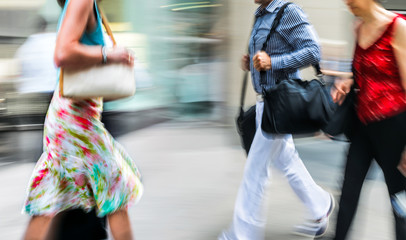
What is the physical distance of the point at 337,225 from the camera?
3.22 metres

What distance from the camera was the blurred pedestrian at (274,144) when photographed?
3238 mm

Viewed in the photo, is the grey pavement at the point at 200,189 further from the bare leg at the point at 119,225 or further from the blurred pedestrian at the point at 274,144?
the bare leg at the point at 119,225

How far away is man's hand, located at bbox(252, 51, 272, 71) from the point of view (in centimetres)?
320

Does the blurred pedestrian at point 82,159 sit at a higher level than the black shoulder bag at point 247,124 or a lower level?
higher

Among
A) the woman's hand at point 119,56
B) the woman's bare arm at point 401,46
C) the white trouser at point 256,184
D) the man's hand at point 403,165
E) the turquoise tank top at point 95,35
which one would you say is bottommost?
the white trouser at point 256,184

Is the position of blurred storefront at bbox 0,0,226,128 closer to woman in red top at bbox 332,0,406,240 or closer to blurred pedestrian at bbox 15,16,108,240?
blurred pedestrian at bbox 15,16,108,240

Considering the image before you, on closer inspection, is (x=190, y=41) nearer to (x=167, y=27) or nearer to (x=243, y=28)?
(x=167, y=27)

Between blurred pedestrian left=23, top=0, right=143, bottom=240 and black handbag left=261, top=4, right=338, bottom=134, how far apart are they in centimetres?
93

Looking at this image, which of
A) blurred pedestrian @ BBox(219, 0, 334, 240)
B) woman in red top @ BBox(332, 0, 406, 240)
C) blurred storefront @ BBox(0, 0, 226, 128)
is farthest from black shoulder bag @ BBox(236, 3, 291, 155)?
blurred storefront @ BBox(0, 0, 226, 128)

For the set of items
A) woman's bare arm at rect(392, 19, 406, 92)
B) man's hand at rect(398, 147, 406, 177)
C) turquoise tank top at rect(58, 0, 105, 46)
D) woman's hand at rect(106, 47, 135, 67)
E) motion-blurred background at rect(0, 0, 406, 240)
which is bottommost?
motion-blurred background at rect(0, 0, 406, 240)

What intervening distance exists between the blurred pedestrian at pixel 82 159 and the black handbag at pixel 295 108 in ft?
3.06

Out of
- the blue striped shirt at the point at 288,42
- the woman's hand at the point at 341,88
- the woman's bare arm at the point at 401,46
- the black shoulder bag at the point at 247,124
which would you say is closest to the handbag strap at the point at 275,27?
the blue striped shirt at the point at 288,42

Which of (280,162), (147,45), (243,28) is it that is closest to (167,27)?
(147,45)

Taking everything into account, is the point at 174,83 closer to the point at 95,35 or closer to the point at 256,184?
the point at 256,184
